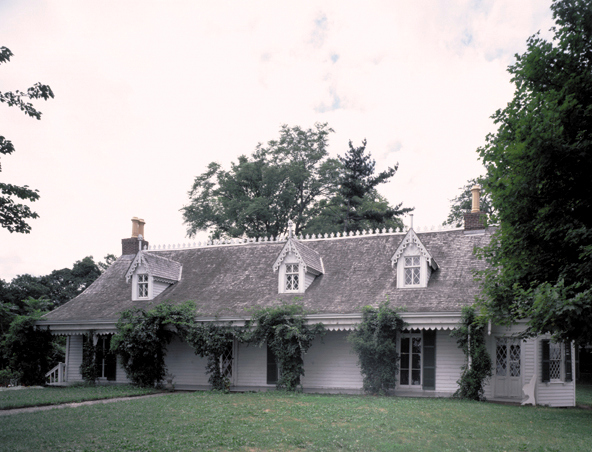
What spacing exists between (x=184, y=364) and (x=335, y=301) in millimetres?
6779

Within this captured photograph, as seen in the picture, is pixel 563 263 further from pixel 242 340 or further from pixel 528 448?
pixel 242 340

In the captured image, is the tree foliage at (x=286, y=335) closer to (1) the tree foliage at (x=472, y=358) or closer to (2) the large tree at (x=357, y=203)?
(1) the tree foliage at (x=472, y=358)

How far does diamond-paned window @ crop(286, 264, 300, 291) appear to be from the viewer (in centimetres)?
2202

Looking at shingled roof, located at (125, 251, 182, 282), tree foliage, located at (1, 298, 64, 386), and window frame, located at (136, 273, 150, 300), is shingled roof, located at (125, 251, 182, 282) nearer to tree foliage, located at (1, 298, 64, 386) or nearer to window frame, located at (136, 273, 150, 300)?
window frame, located at (136, 273, 150, 300)

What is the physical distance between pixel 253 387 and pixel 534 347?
10025 mm

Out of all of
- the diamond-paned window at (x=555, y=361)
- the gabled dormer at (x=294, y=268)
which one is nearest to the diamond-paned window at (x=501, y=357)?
the diamond-paned window at (x=555, y=361)

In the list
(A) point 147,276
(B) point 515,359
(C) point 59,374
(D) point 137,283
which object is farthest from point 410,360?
(C) point 59,374

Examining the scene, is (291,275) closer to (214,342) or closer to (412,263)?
(214,342)

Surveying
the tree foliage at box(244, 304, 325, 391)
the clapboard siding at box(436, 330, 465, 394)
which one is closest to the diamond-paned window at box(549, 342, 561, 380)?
the clapboard siding at box(436, 330, 465, 394)

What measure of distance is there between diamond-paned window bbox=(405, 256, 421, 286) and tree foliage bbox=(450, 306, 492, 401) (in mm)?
3107

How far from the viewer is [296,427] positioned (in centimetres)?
1121

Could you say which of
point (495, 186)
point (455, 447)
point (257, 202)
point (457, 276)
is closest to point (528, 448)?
point (455, 447)

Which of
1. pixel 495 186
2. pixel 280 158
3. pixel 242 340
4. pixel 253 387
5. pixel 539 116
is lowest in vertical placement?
pixel 253 387

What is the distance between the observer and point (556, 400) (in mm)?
18062
